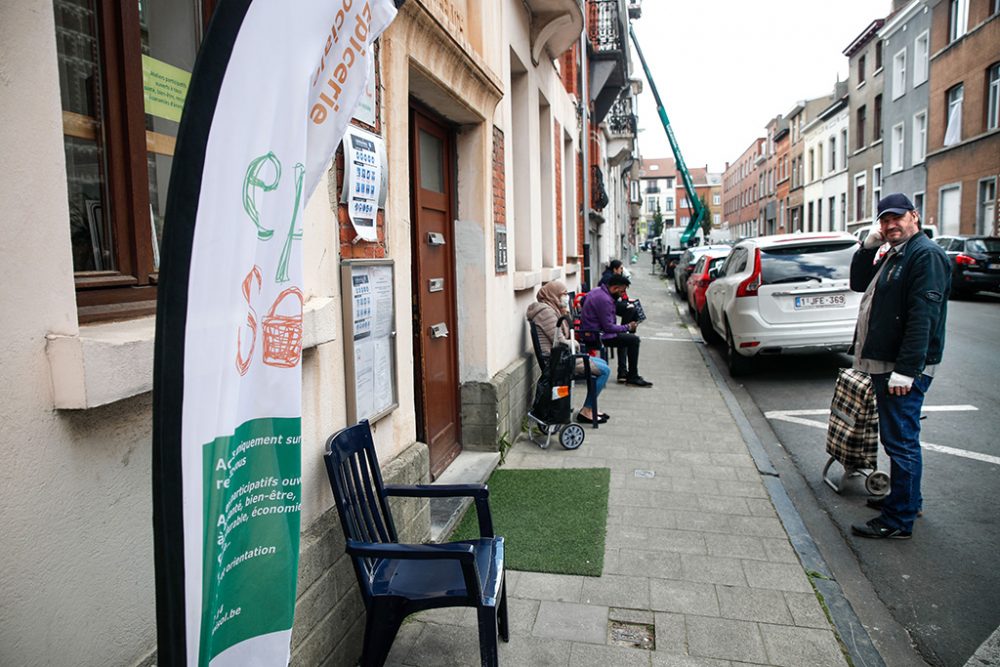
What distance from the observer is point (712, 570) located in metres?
4.34

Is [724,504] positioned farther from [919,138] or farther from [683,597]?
[919,138]

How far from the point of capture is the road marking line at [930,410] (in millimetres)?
6283

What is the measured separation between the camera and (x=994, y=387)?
8.76m

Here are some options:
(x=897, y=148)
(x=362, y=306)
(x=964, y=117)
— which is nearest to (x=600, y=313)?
(x=362, y=306)

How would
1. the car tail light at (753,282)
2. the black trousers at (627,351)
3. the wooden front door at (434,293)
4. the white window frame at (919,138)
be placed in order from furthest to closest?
the white window frame at (919,138) → the black trousers at (627,351) → the car tail light at (753,282) → the wooden front door at (434,293)

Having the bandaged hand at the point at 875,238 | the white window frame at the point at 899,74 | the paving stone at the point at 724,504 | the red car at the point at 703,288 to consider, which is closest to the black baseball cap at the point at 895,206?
the bandaged hand at the point at 875,238

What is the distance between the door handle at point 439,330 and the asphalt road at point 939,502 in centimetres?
321

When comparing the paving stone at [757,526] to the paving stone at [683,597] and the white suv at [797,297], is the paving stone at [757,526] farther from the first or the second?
the white suv at [797,297]

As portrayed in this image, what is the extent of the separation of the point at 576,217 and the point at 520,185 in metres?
5.64

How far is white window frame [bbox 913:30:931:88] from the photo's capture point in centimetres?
3009

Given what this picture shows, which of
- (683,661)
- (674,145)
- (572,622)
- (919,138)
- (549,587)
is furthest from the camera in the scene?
(674,145)

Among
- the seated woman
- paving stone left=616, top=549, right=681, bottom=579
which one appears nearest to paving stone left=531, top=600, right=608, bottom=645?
paving stone left=616, top=549, right=681, bottom=579

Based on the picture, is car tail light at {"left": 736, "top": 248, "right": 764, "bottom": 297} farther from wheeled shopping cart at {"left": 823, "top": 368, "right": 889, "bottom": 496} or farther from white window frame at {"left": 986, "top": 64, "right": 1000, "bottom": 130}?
→ white window frame at {"left": 986, "top": 64, "right": 1000, "bottom": 130}

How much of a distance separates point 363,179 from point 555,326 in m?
4.29
